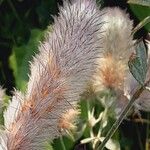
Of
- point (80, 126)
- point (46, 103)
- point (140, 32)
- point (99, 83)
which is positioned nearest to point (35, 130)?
point (46, 103)

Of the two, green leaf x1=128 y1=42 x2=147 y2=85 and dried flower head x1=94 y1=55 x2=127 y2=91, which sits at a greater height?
green leaf x1=128 y1=42 x2=147 y2=85

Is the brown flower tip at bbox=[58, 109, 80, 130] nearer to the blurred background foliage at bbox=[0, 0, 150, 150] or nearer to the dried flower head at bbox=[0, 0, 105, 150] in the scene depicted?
the dried flower head at bbox=[0, 0, 105, 150]

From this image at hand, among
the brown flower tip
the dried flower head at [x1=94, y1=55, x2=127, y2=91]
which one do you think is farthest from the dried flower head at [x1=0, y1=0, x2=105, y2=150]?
the dried flower head at [x1=94, y1=55, x2=127, y2=91]

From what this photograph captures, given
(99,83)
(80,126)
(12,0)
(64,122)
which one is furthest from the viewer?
(12,0)

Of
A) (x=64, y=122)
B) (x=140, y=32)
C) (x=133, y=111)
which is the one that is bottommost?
(x=140, y=32)

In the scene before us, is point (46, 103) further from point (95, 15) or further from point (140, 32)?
point (140, 32)

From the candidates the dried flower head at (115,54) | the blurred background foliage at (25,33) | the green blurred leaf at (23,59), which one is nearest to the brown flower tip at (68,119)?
the dried flower head at (115,54)

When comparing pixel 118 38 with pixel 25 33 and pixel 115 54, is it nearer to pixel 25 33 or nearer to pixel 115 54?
pixel 115 54
